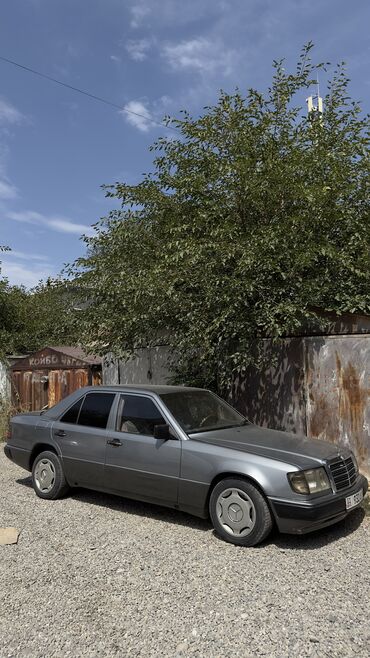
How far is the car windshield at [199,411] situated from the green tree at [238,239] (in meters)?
1.01

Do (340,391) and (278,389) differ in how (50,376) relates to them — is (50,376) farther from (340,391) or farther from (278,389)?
(340,391)

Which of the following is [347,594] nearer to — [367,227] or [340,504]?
[340,504]

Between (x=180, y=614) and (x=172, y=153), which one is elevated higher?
(x=172, y=153)

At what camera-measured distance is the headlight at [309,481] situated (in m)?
4.83

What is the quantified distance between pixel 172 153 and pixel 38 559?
665cm

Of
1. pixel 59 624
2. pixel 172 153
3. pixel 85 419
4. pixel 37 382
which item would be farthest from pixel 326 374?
pixel 37 382

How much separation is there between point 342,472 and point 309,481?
0.58 metres

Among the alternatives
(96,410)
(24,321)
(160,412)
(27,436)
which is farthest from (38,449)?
(24,321)

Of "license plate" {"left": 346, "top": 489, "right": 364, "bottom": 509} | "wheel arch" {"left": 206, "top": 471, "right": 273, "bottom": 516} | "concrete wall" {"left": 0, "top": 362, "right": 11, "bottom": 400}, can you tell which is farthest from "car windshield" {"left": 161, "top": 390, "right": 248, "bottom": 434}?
"concrete wall" {"left": 0, "top": 362, "right": 11, "bottom": 400}

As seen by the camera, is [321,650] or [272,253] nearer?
[321,650]

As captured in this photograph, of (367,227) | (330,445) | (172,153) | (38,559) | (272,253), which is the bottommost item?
(38,559)

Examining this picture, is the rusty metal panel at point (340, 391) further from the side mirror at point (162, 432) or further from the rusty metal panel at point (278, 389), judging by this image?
the side mirror at point (162, 432)

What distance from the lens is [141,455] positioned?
577cm

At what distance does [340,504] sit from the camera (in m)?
5.02
